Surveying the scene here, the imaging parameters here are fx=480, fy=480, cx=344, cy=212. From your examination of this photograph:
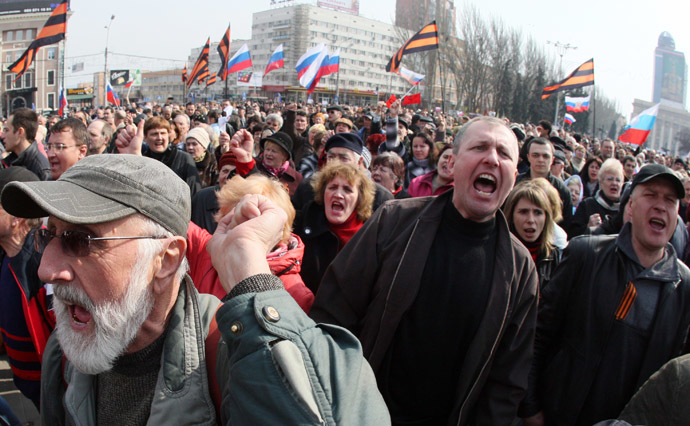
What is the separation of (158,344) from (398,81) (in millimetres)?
120282

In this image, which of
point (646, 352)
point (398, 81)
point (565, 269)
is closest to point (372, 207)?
point (565, 269)

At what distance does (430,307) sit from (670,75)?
192m

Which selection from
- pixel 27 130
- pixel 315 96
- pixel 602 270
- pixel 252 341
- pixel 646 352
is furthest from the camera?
pixel 315 96

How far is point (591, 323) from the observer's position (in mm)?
2451

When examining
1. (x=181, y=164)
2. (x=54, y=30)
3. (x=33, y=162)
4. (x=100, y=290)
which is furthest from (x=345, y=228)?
(x=54, y=30)

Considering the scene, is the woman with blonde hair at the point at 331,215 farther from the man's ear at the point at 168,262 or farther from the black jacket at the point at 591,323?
the man's ear at the point at 168,262

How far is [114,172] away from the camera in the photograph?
130 cm

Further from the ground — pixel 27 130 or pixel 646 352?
pixel 27 130

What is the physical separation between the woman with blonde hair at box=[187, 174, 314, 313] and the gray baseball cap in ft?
3.40

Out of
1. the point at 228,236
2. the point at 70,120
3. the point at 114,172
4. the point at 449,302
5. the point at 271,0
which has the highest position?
the point at 271,0

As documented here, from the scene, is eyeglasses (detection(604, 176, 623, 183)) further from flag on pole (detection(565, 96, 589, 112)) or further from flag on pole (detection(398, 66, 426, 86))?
flag on pole (detection(565, 96, 589, 112))

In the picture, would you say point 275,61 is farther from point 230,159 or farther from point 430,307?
point 430,307

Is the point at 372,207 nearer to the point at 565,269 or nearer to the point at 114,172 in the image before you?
the point at 565,269

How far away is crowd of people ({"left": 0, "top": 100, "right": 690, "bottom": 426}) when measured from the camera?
1.12 meters
